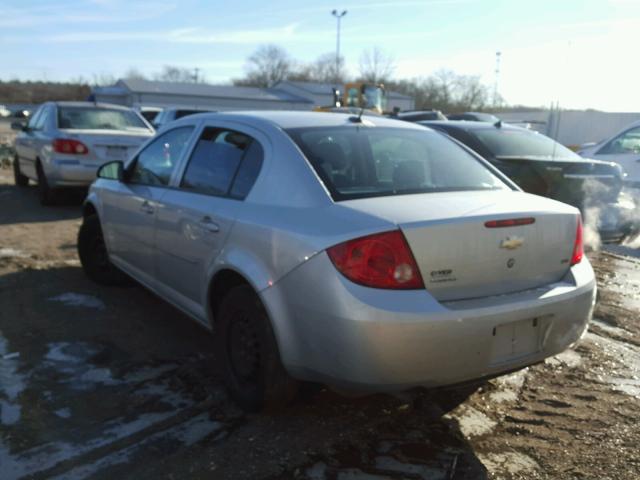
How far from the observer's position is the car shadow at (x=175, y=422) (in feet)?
9.51

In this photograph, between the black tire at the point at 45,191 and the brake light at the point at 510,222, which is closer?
the brake light at the point at 510,222

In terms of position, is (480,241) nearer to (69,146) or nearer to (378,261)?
(378,261)

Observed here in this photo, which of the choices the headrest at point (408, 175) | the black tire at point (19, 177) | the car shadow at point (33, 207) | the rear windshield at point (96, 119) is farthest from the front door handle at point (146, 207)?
the black tire at point (19, 177)

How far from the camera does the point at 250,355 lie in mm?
3352

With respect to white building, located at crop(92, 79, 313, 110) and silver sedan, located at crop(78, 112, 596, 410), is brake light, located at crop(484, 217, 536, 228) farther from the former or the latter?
white building, located at crop(92, 79, 313, 110)

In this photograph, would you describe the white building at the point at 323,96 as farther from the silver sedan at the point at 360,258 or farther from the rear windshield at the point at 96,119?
the silver sedan at the point at 360,258

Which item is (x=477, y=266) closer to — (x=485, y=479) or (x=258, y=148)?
(x=485, y=479)

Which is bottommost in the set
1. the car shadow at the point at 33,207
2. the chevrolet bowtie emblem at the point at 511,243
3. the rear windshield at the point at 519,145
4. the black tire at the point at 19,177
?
the car shadow at the point at 33,207

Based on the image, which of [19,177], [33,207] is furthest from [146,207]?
[19,177]

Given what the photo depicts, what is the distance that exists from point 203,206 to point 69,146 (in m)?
6.69

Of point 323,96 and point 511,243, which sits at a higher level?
point 323,96

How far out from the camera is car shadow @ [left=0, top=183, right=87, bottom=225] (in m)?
9.18

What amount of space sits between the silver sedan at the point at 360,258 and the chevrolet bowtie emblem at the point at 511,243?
0.4 inches

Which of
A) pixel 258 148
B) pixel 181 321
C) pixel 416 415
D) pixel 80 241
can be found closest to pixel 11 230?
pixel 80 241
